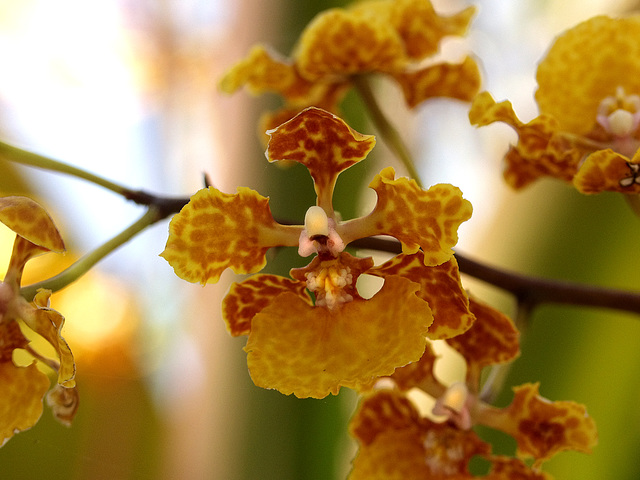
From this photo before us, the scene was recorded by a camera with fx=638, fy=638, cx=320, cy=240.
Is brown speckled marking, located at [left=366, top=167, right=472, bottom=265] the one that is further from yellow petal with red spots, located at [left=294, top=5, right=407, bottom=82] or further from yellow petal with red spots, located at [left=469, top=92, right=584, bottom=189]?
yellow petal with red spots, located at [left=294, top=5, right=407, bottom=82]

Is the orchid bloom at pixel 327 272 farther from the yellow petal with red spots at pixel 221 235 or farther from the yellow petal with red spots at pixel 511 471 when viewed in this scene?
the yellow petal with red spots at pixel 511 471

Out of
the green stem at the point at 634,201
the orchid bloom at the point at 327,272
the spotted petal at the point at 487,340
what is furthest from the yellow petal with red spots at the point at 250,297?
the green stem at the point at 634,201

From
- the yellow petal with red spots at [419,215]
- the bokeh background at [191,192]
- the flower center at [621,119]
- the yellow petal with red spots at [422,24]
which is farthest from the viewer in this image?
the bokeh background at [191,192]

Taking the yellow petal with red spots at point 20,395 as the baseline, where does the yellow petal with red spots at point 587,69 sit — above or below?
above

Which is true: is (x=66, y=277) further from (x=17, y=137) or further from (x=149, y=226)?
(x=17, y=137)

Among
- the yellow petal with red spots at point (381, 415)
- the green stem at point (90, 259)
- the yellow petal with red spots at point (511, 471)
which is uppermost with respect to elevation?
the green stem at point (90, 259)

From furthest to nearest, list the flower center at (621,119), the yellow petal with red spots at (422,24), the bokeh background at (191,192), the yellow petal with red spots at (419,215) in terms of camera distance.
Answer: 1. the bokeh background at (191,192)
2. the yellow petal with red spots at (422,24)
3. the flower center at (621,119)
4. the yellow petal with red spots at (419,215)

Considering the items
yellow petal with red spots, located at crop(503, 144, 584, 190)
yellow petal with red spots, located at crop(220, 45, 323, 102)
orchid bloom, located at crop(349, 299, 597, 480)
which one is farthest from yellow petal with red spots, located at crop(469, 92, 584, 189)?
yellow petal with red spots, located at crop(220, 45, 323, 102)
